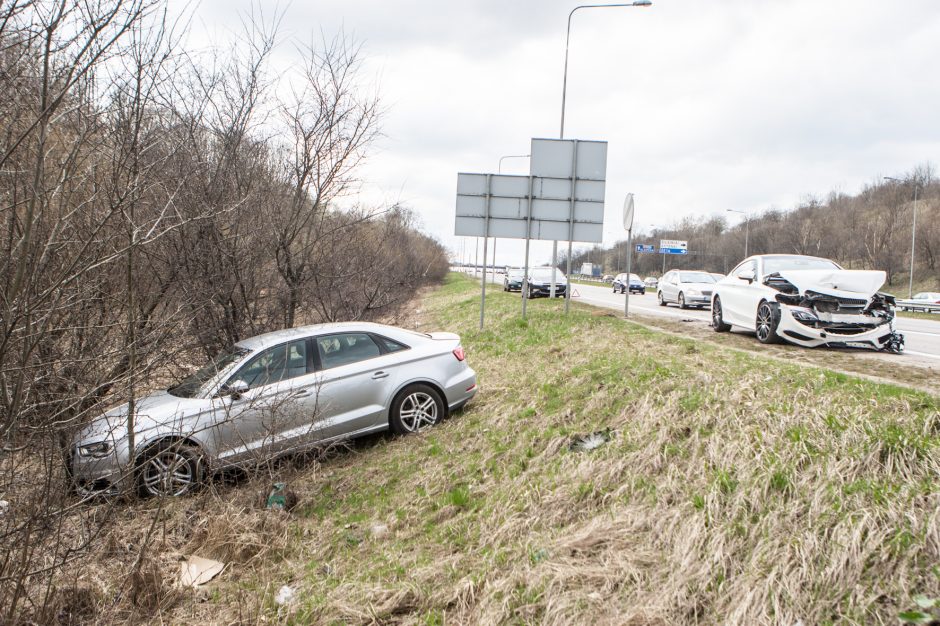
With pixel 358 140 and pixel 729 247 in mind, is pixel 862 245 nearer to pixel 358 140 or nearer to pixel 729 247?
pixel 729 247

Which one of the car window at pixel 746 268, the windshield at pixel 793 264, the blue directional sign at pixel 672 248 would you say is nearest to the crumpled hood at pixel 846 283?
the windshield at pixel 793 264

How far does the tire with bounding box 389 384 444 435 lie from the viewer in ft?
25.3

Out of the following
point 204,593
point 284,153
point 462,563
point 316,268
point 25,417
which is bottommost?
point 204,593

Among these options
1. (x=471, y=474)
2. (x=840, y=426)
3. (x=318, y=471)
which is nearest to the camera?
(x=840, y=426)

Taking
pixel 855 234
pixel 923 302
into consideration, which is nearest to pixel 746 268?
pixel 923 302

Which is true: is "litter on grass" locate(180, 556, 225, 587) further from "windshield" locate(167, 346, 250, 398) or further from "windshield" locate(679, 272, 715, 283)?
"windshield" locate(679, 272, 715, 283)

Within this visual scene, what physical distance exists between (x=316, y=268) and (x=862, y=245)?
5695 cm

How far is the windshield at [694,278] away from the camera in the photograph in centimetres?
2142

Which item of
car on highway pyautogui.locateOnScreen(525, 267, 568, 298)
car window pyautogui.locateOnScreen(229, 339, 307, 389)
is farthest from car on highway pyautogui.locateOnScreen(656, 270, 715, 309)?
car window pyautogui.locateOnScreen(229, 339, 307, 389)

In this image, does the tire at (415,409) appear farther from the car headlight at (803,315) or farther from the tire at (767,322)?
the car headlight at (803,315)

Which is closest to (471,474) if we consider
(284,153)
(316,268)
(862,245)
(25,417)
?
(25,417)

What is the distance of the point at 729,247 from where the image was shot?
2933 inches

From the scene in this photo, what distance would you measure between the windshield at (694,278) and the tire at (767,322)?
1188 cm

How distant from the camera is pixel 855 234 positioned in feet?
186
